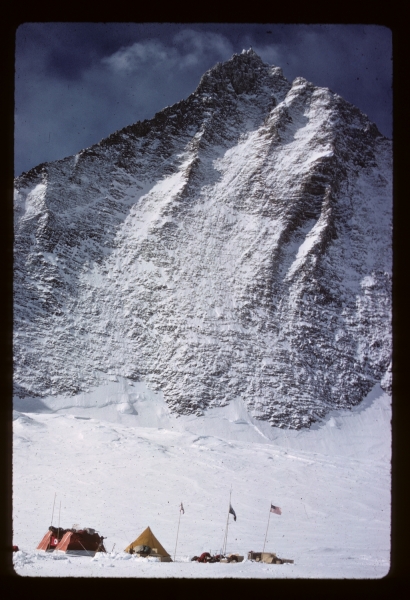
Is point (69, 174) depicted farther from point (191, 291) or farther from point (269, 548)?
point (269, 548)

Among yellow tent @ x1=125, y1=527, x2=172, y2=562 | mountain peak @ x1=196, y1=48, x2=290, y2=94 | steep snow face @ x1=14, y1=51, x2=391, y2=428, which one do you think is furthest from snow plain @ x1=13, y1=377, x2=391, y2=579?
mountain peak @ x1=196, y1=48, x2=290, y2=94

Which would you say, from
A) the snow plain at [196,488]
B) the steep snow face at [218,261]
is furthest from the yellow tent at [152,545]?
the steep snow face at [218,261]

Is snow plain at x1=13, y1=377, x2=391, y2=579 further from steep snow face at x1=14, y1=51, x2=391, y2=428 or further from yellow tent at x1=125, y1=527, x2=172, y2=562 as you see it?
steep snow face at x1=14, y1=51, x2=391, y2=428

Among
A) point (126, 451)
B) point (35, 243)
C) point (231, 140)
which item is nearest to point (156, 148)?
point (231, 140)

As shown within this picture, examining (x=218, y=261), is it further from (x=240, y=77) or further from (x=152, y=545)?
(x=152, y=545)

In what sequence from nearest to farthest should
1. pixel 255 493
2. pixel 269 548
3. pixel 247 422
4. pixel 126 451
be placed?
pixel 269 548 < pixel 255 493 < pixel 126 451 < pixel 247 422

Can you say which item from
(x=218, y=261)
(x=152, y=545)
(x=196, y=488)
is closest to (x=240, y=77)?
(x=218, y=261)
